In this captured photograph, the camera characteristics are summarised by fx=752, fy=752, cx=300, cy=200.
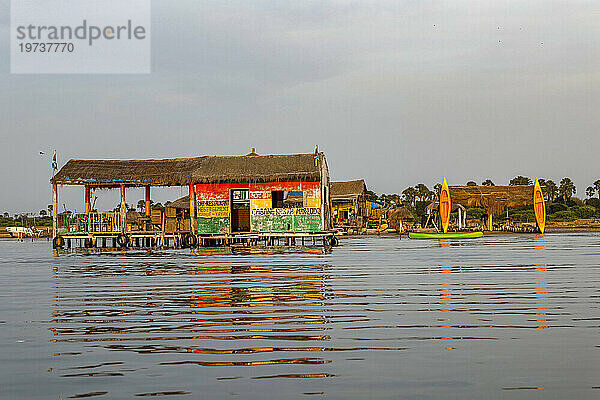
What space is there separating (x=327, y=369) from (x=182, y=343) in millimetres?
1999

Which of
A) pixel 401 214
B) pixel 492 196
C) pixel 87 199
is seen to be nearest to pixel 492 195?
pixel 492 196

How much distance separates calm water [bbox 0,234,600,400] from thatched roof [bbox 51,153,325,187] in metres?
21.5

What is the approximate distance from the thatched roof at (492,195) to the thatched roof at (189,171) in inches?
938

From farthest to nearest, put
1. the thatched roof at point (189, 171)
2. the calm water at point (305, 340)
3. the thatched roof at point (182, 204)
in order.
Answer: the thatched roof at point (182, 204) → the thatched roof at point (189, 171) → the calm water at point (305, 340)

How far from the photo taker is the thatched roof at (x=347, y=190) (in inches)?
2739

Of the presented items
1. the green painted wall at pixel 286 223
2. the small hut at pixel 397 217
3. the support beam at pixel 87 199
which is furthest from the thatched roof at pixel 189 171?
the small hut at pixel 397 217

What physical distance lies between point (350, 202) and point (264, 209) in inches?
1386

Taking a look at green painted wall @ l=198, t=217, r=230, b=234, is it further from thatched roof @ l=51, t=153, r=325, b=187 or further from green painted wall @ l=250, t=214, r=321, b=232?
thatched roof @ l=51, t=153, r=325, b=187

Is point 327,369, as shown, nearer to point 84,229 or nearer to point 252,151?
point 84,229

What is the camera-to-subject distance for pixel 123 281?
55.8 feet

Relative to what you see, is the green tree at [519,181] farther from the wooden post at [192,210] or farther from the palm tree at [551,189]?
the wooden post at [192,210]

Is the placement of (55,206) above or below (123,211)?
above

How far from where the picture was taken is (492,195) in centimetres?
5988

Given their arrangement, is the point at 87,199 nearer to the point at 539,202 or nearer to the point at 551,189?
the point at 539,202
